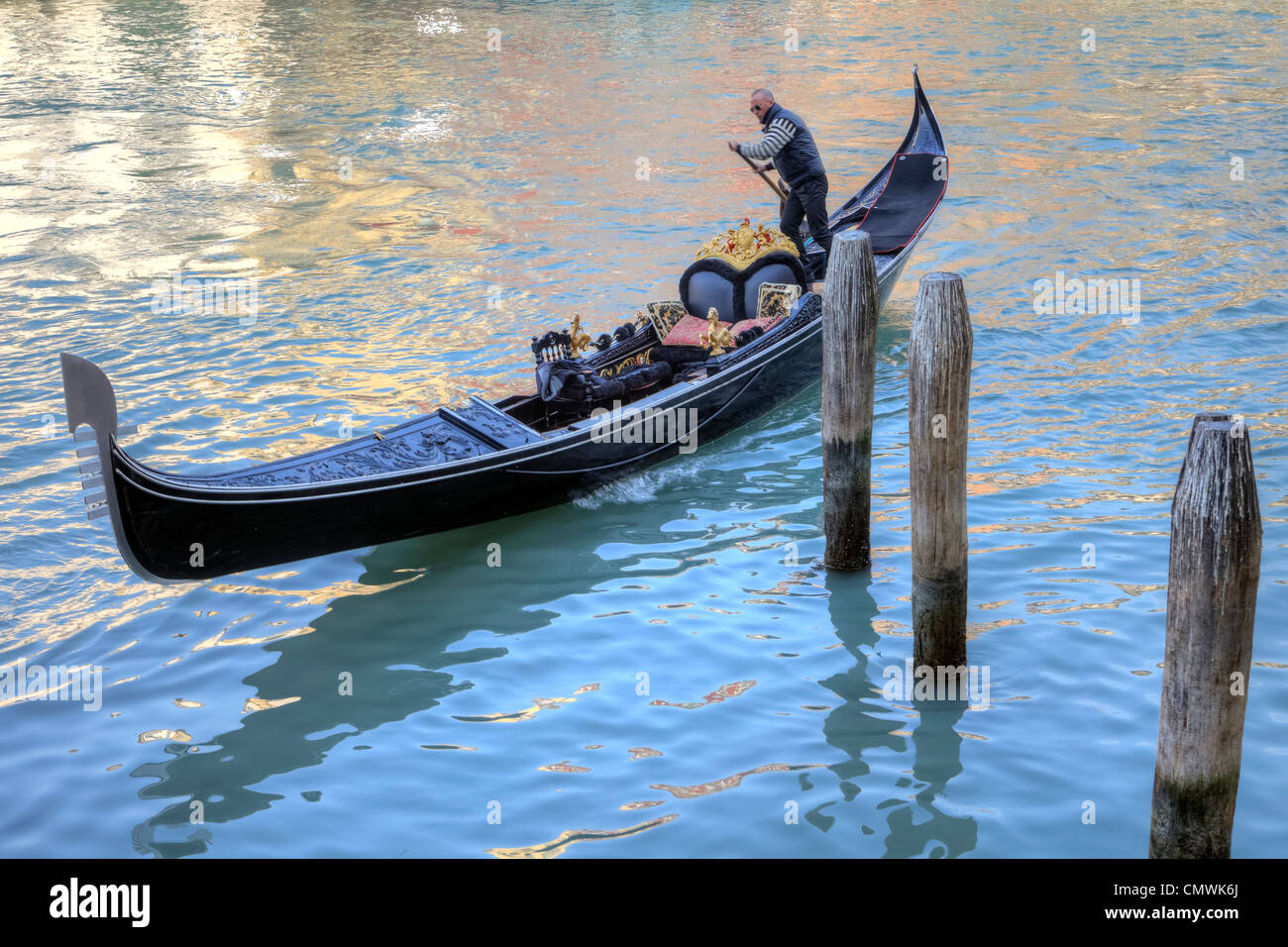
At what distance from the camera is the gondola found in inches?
178

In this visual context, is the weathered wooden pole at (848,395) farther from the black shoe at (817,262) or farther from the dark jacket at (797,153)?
the black shoe at (817,262)

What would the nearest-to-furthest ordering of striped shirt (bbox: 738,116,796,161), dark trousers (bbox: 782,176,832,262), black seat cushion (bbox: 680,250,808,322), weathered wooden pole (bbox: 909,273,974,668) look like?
weathered wooden pole (bbox: 909,273,974,668) < black seat cushion (bbox: 680,250,808,322) < striped shirt (bbox: 738,116,796,161) < dark trousers (bbox: 782,176,832,262)

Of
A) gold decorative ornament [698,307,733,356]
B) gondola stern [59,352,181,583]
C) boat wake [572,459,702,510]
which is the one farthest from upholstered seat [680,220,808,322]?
gondola stern [59,352,181,583]

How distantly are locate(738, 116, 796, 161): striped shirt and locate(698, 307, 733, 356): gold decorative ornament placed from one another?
142 cm

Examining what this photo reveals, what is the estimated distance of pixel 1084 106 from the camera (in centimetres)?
1544

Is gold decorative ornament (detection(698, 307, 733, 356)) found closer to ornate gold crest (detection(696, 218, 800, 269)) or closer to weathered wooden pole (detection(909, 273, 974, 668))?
ornate gold crest (detection(696, 218, 800, 269))

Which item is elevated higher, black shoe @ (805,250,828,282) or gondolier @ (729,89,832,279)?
gondolier @ (729,89,832,279)

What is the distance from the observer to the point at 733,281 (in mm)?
7465

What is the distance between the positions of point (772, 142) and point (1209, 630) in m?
5.61

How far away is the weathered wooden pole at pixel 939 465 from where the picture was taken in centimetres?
394

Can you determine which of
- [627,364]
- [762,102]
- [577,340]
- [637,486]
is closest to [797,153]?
[762,102]

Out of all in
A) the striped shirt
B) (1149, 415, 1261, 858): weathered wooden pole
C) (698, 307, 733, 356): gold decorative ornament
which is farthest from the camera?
the striped shirt
